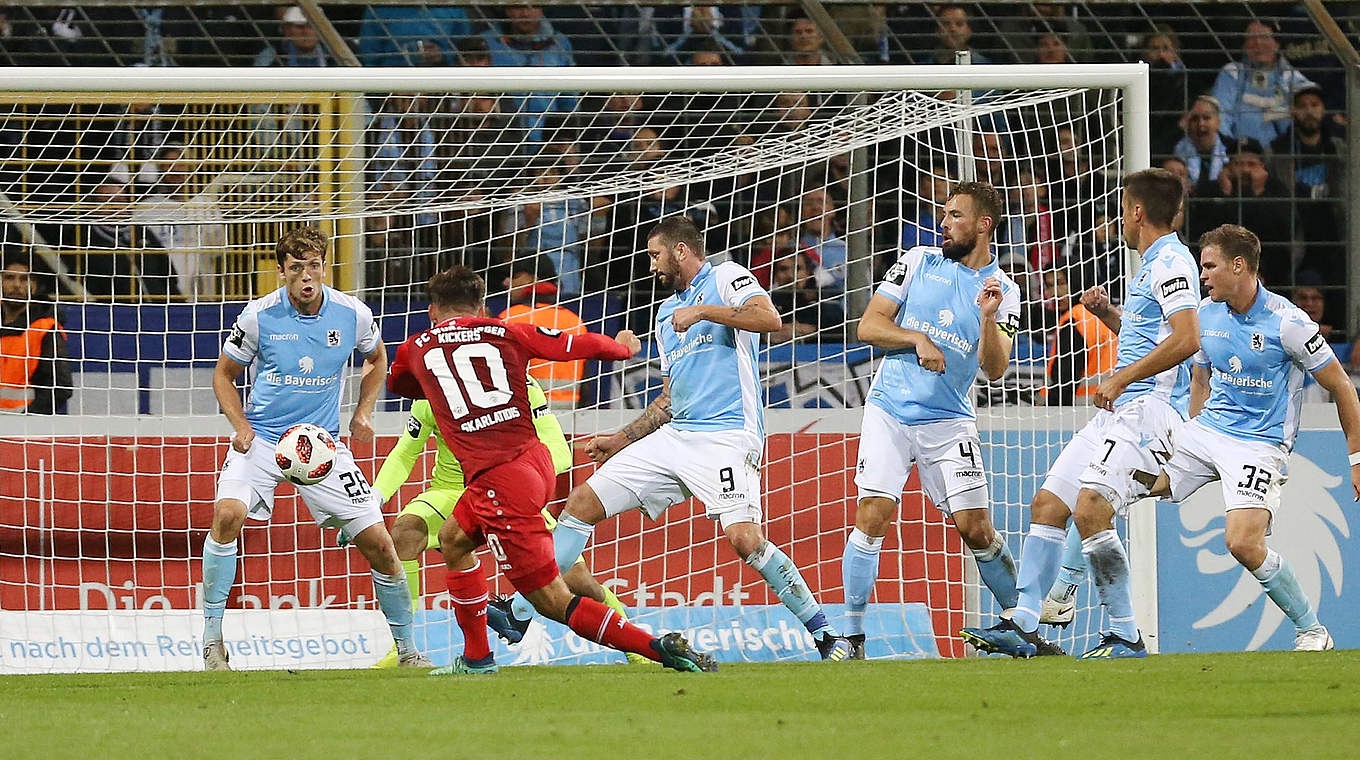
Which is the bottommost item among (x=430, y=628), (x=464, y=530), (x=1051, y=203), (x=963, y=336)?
(x=430, y=628)

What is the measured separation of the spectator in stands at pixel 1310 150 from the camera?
36.0 feet

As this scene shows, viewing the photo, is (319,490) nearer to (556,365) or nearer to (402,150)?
(556,365)

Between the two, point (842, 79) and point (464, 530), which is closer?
point (464, 530)

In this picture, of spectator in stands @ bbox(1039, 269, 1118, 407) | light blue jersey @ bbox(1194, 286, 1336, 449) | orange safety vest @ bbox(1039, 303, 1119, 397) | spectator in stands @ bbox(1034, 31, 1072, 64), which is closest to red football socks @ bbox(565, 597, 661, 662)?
light blue jersey @ bbox(1194, 286, 1336, 449)

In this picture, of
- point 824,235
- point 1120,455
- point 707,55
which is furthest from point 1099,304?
point 707,55

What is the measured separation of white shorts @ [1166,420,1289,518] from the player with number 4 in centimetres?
87

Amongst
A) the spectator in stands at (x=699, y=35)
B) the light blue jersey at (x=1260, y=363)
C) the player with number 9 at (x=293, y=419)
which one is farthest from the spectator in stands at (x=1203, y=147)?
the player with number 9 at (x=293, y=419)

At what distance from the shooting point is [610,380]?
31.6 ft

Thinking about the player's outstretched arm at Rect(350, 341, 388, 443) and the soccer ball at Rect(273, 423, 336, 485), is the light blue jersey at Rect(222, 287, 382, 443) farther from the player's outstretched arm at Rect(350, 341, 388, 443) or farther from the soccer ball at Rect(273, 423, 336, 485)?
the soccer ball at Rect(273, 423, 336, 485)

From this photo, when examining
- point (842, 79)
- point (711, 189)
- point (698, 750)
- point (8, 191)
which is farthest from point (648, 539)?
point (698, 750)

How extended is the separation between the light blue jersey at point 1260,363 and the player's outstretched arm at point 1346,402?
42 millimetres

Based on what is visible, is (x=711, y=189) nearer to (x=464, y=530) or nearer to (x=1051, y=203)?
(x=1051, y=203)

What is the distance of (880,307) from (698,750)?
3488mm

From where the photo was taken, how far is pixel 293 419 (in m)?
7.85
